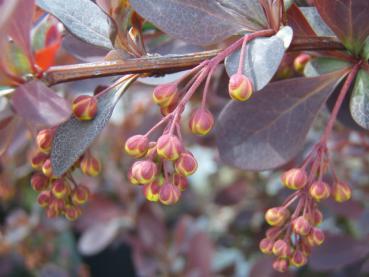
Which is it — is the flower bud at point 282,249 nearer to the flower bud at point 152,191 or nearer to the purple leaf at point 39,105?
the flower bud at point 152,191

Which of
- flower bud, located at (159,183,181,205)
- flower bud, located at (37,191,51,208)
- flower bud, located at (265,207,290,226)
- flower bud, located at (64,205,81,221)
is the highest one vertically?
flower bud, located at (159,183,181,205)

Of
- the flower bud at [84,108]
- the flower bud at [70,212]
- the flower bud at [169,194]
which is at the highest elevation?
the flower bud at [84,108]

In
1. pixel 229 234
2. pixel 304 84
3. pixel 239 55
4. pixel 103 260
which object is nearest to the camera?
pixel 239 55

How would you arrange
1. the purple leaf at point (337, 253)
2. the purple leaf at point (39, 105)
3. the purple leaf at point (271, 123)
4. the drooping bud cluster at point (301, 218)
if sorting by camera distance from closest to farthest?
the purple leaf at point (39, 105)
the drooping bud cluster at point (301, 218)
the purple leaf at point (271, 123)
the purple leaf at point (337, 253)

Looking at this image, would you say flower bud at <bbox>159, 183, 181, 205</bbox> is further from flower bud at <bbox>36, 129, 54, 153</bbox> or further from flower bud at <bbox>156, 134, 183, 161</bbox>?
flower bud at <bbox>36, 129, 54, 153</bbox>

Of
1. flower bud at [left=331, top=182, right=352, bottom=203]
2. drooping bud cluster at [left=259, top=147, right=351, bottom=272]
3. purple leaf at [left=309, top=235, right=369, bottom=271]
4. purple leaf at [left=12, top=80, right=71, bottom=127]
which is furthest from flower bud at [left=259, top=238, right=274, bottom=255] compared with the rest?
purple leaf at [left=309, top=235, right=369, bottom=271]

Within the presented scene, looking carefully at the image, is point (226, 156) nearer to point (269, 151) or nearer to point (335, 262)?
point (269, 151)

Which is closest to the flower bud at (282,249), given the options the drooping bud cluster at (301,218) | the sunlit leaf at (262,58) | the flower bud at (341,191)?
the drooping bud cluster at (301,218)

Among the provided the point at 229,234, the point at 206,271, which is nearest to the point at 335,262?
the point at 206,271
